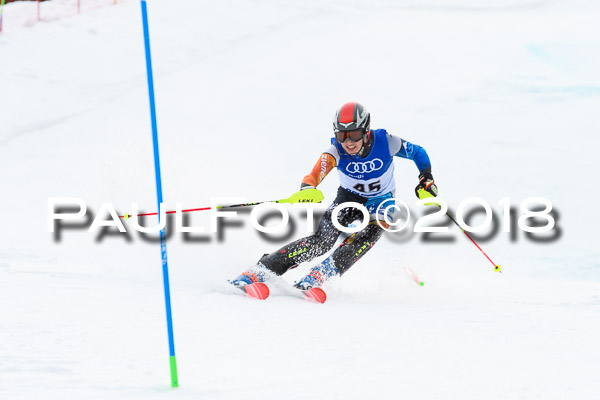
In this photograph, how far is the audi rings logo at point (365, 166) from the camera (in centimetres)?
455

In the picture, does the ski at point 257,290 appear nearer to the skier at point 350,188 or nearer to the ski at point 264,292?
the ski at point 264,292

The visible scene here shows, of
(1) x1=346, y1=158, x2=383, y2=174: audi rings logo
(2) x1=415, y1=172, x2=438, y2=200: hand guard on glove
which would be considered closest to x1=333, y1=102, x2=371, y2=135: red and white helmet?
(1) x1=346, y1=158, x2=383, y2=174: audi rings logo

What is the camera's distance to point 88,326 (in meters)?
3.11

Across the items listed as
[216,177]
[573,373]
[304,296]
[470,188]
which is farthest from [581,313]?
[216,177]

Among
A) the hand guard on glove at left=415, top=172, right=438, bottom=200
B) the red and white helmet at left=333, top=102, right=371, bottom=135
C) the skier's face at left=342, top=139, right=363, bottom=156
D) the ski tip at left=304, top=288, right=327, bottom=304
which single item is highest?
the red and white helmet at left=333, top=102, right=371, bottom=135

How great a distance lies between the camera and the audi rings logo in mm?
4555

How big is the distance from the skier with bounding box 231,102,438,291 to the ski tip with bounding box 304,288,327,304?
10 centimetres

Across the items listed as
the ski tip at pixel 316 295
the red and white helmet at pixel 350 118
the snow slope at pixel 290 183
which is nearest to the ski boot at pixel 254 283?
the snow slope at pixel 290 183

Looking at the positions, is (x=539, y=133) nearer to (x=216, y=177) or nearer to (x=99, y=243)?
(x=216, y=177)

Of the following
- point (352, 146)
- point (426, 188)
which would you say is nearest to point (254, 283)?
point (352, 146)

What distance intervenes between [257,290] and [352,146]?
→ 44.1 inches

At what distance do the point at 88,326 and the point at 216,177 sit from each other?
5144 mm

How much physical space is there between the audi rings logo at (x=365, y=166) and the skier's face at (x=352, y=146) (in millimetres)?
142

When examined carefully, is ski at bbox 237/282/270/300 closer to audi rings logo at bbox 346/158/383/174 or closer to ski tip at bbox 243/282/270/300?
ski tip at bbox 243/282/270/300
